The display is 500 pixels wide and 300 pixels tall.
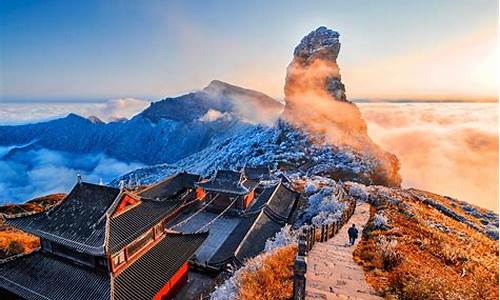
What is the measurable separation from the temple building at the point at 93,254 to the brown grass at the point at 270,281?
20.5 ft

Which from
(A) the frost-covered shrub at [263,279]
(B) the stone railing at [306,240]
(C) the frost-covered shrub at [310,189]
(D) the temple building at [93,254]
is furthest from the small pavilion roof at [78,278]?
(C) the frost-covered shrub at [310,189]

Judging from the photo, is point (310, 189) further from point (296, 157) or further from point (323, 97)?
point (323, 97)

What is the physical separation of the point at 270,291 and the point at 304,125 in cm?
9228

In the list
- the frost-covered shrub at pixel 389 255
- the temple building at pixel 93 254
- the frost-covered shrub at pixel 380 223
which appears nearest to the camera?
the temple building at pixel 93 254

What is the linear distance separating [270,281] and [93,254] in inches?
329

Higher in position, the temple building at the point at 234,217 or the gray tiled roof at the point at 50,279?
the gray tiled roof at the point at 50,279

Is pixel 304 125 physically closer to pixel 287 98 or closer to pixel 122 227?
pixel 287 98

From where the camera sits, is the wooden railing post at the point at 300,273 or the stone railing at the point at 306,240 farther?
the stone railing at the point at 306,240

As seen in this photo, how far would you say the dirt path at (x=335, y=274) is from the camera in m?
12.0

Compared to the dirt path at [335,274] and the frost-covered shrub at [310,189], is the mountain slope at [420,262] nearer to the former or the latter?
the dirt path at [335,274]

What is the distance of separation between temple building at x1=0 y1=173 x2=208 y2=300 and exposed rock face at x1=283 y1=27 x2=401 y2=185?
83.9 metres

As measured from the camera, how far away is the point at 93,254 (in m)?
13.8

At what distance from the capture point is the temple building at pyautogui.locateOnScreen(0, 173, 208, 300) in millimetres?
14594

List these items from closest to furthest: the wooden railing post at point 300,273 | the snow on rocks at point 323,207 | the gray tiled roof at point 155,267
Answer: the wooden railing post at point 300,273
the gray tiled roof at point 155,267
the snow on rocks at point 323,207
